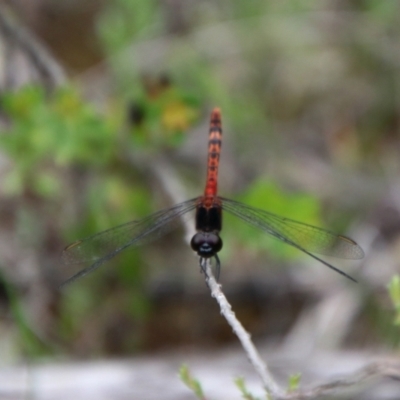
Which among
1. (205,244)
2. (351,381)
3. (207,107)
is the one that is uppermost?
(207,107)

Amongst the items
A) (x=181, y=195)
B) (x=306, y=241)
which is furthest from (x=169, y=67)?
(x=306, y=241)

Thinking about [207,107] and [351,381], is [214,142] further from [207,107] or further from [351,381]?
[351,381]

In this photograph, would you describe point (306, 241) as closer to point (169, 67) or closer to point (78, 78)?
point (169, 67)

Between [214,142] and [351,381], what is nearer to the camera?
[351,381]

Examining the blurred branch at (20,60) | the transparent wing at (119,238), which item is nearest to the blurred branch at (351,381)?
the transparent wing at (119,238)

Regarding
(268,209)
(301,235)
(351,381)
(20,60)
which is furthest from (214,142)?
(351,381)

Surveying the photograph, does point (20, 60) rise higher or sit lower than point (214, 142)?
higher

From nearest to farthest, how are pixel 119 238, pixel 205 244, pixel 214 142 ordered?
pixel 205 244 < pixel 119 238 < pixel 214 142
